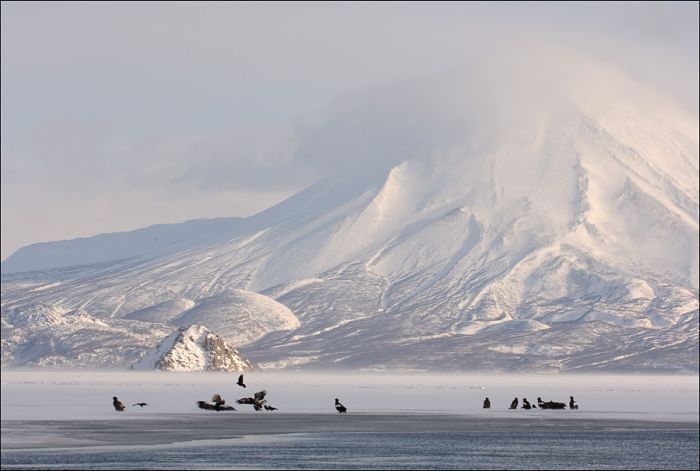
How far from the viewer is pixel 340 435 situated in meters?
93.2

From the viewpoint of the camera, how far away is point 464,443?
8819 cm

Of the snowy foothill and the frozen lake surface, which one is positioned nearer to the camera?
the frozen lake surface

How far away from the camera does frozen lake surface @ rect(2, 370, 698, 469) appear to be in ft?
249

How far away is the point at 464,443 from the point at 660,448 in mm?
11504

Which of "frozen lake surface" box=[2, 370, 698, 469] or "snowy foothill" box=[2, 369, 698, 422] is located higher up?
"snowy foothill" box=[2, 369, 698, 422]

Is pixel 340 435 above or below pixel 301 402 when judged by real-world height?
below

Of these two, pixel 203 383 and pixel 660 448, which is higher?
pixel 203 383

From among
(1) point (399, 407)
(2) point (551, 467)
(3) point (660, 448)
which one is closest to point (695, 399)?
(1) point (399, 407)

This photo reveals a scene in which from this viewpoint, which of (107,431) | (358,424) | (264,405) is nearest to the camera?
(107,431)

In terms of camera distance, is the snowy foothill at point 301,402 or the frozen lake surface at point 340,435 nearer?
the frozen lake surface at point 340,435

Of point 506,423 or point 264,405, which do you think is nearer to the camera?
point 506,423

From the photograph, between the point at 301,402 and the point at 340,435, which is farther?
the point at 301,402

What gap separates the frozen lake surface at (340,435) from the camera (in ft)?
249

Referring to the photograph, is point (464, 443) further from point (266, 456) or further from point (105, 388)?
point (105, 388)
